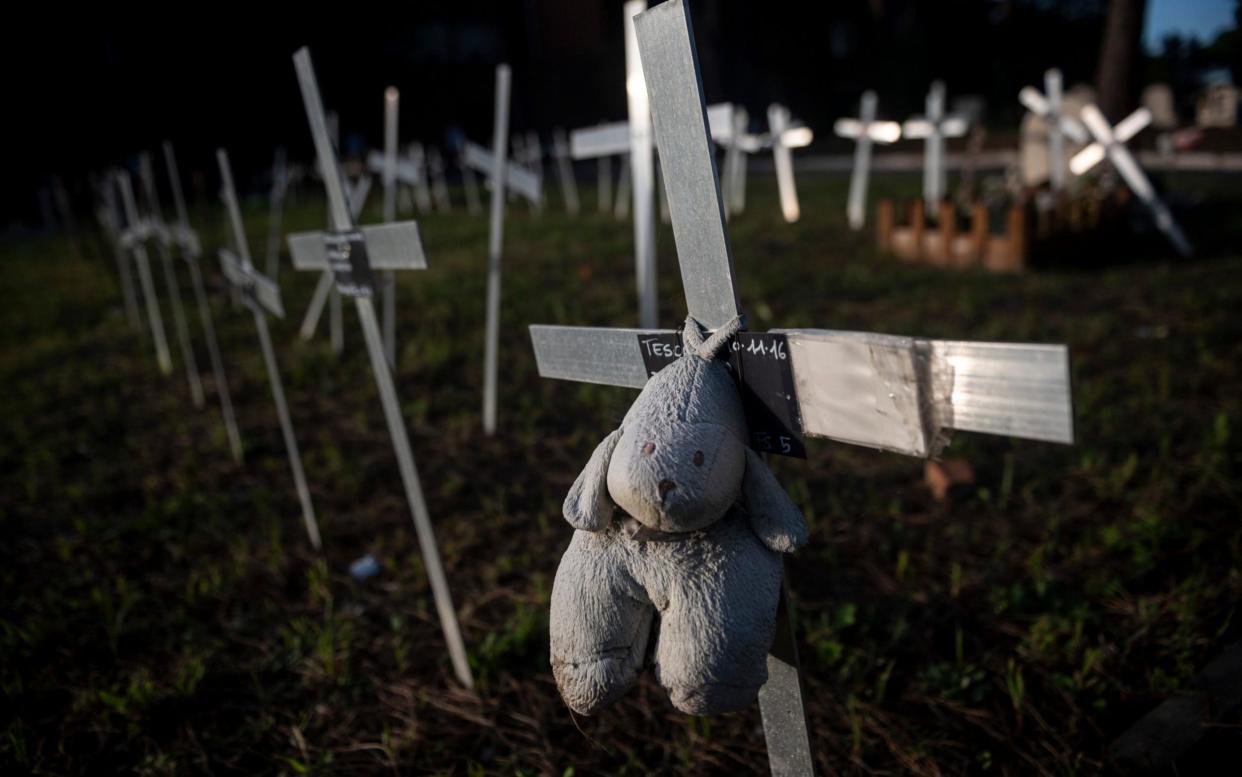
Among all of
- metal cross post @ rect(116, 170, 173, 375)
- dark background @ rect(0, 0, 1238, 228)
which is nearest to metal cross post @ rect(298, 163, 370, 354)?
metal cross post @ rect(116, 170, 173, 375)

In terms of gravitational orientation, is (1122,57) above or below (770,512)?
above

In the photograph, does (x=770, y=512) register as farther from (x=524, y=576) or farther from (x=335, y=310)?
(x=335, y=310)

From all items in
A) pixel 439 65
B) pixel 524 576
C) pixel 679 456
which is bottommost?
pixel 524 576

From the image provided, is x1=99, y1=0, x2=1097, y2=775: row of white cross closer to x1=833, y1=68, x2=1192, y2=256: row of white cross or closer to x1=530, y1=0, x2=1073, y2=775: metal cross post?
x1=530, y1=0, x2=1073, y2=775: metal cross post

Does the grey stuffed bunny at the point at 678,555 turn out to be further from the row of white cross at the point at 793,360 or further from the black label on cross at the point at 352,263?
the black label on cross at the point at 352,263

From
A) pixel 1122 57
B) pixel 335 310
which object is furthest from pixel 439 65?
pixel 335 310

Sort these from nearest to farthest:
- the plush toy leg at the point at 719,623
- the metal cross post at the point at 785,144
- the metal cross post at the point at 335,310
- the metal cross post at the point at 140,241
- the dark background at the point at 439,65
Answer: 1. the plush toy leg at the point at 719,623
2. the metal cross post at the point at 140,241
3. the metal cross post at the point at 335,310
4. the metal cross post at the point at 785,144
5. the dark background at the point at 439,65

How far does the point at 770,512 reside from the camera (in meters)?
1.08

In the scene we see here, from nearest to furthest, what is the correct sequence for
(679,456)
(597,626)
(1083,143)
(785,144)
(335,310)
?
(679,456), (597,626), (335,310), (1083,143), (785,144)

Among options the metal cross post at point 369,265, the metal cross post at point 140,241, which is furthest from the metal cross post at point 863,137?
the metal cross post at point 369,265

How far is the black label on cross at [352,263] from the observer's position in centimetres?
203

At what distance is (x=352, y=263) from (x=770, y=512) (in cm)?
141

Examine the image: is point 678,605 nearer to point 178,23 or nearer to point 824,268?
point 824,268

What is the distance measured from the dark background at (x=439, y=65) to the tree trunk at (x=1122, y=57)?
13816mm
